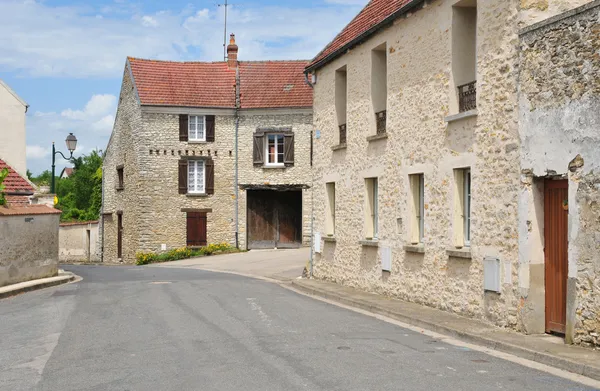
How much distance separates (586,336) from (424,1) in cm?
760

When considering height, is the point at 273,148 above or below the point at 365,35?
below

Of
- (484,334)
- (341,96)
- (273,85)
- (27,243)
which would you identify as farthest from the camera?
(273,85)

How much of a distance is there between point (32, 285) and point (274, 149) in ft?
67.5

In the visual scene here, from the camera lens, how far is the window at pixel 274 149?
130 ft

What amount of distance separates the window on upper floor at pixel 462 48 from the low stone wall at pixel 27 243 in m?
12.9

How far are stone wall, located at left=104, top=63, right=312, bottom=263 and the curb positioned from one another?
14.8m

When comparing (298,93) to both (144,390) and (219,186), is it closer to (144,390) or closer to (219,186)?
(219,186)

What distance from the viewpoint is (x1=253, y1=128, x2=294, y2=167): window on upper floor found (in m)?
39.3

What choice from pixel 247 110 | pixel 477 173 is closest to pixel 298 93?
pixel 247 110

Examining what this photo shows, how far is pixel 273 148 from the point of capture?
3991 centimetres

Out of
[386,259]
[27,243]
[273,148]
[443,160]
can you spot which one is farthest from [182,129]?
[443,160]

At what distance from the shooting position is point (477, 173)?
13.0m

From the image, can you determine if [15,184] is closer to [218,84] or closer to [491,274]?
[218,84]

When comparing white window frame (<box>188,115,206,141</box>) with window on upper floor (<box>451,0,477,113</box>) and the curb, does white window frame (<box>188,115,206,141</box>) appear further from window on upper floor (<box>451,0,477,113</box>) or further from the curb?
window on upper floor (<box>451,0,477,113</box>)
